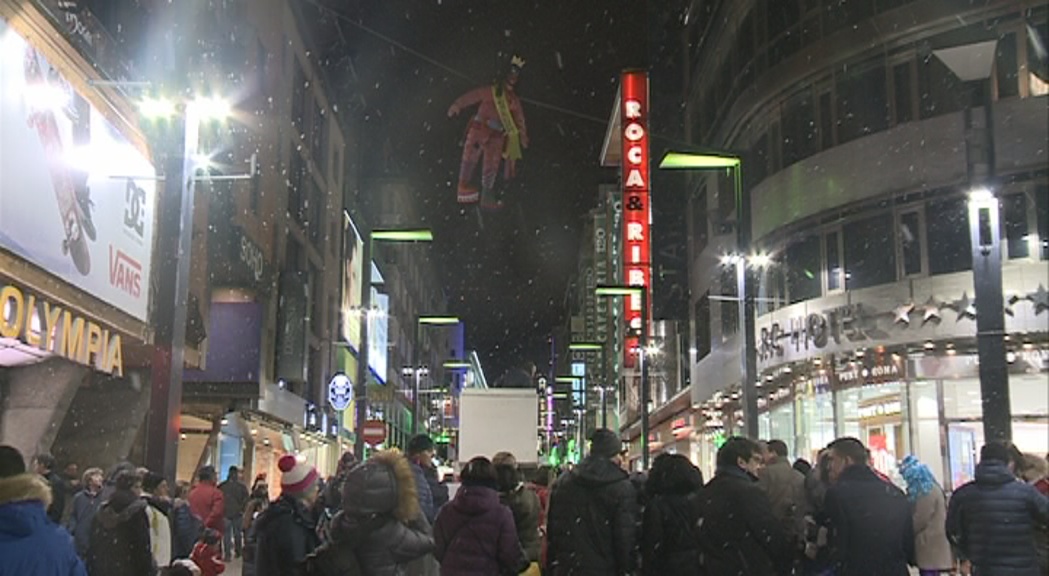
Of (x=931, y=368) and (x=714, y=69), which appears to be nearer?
(x=931, y=368)

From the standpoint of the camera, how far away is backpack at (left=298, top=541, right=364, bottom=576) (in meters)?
5.70

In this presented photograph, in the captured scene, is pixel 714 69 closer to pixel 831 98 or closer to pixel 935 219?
pixel 831 98

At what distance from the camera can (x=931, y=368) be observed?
953 inches

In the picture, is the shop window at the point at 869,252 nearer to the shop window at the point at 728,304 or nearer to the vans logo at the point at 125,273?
the shop window at the point at 728,304

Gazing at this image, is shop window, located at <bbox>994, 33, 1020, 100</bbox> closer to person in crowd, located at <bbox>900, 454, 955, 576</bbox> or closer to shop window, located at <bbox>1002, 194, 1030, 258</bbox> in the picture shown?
shop window, located at <bbox>1002, 194, 1030, 258</bbox>

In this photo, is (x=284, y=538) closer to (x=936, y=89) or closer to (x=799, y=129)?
(x=936, y=89)

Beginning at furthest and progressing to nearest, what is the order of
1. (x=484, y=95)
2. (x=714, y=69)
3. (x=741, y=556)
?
(x=484, y=95) < (x=714, y=69) < (x=741, y=556)

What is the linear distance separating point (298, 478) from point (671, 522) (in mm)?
2590

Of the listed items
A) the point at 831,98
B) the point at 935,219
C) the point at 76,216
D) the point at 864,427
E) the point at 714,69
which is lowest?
the point at 864,427

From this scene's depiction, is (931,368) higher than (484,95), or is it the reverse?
(484,95)

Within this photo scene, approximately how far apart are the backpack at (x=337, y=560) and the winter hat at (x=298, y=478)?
0.87 meters

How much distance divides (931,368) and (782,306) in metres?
6.05

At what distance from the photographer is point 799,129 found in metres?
28.6

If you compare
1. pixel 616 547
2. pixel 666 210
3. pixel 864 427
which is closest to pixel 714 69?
pixel 666 210
